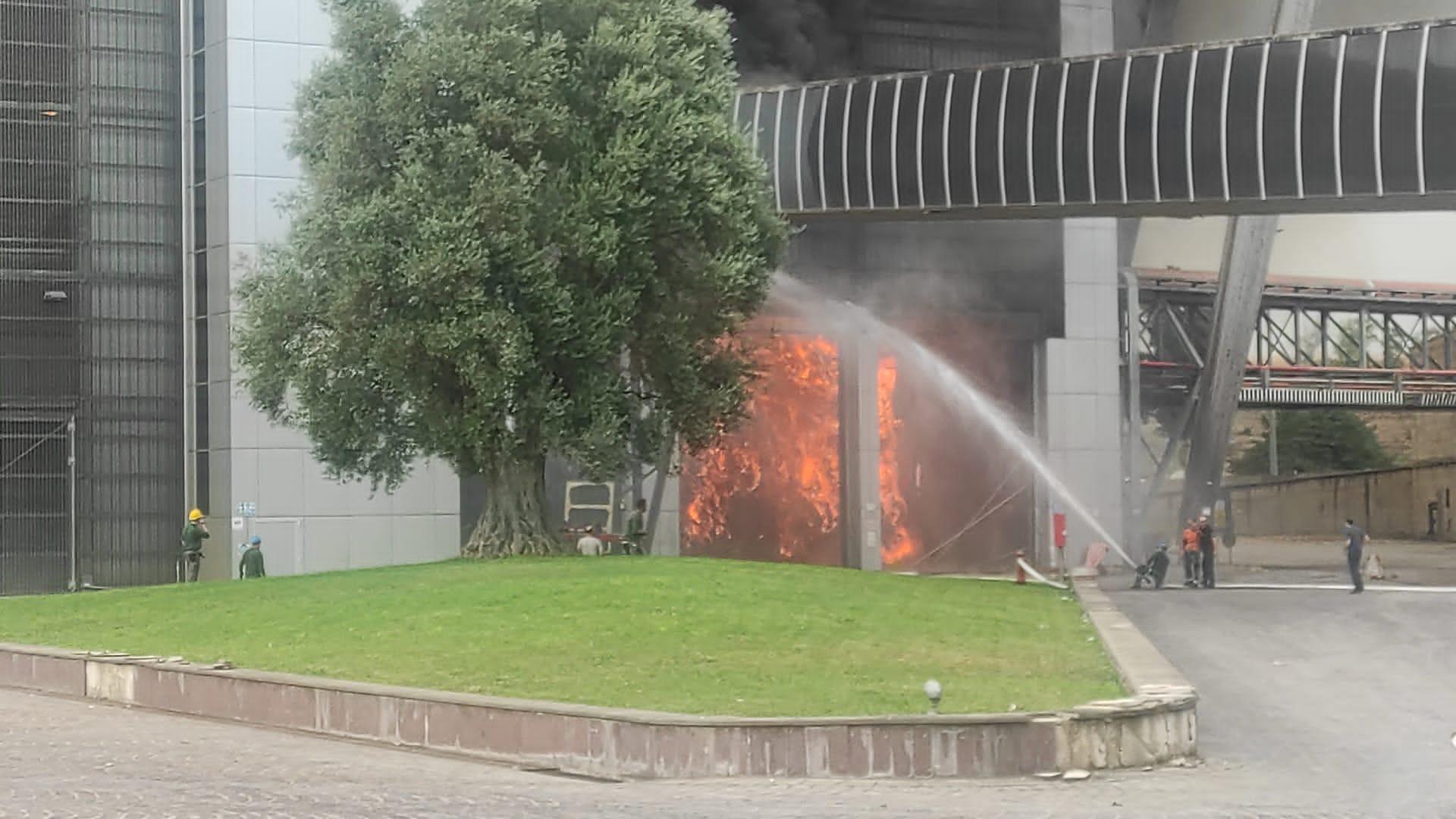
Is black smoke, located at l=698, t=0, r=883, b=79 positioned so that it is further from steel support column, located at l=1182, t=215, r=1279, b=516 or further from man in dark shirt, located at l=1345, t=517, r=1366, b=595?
man in dark shirt, located at l=1345, t=517, r=1366, b=595

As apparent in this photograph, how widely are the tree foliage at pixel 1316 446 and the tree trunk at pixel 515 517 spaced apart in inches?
2785

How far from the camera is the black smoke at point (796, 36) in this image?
53.7m

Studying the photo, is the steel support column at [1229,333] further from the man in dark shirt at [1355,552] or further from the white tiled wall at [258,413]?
the white tiled wall at [258,413]

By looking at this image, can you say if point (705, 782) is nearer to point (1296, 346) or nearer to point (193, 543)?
point (193, 543)

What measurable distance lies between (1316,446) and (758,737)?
89.7 meters

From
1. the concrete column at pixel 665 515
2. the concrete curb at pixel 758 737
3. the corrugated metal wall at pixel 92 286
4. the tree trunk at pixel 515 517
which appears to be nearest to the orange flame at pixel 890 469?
the concrete column at pixel 665 515

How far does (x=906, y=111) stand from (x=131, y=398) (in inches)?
771

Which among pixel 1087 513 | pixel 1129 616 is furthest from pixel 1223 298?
pixel 1129 616

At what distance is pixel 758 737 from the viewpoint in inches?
509

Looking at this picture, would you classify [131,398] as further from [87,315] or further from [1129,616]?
[1129,616]

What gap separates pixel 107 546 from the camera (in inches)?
1715

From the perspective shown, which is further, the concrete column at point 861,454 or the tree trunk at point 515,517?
the concrete column at point 861,454

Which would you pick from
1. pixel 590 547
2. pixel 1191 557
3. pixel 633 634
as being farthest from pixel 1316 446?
pixel 633 634

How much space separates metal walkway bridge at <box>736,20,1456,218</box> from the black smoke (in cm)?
945
